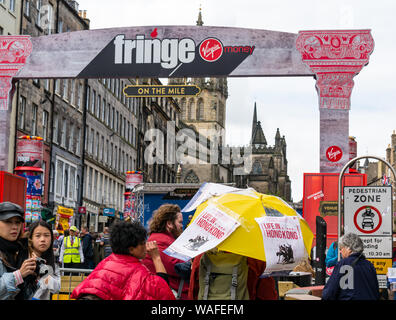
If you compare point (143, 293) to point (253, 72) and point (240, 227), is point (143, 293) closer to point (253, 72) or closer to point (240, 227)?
point (240, 227)

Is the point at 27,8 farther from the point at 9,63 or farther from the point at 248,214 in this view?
the point at 248,214

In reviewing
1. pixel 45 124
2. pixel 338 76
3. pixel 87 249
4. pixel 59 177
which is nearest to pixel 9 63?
pixel 87 249

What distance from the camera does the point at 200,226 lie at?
6.36 metres

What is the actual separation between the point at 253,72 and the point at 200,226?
14.2m

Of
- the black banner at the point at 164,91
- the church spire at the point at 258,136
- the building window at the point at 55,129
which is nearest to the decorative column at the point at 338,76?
the black banner at the point at 164,91

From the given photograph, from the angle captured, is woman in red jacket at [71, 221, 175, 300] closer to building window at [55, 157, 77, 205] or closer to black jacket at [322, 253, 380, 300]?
black jacket at [322, 253, 380, 300]

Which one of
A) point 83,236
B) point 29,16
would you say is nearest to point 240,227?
point 83,236

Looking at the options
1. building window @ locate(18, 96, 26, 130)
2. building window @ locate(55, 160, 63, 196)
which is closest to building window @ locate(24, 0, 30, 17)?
building window @ locate(18, 96, 26, 130)

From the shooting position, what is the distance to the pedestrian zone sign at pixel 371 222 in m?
9.89

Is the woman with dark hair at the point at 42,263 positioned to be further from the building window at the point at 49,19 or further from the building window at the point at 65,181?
the building window at the point at 65,181

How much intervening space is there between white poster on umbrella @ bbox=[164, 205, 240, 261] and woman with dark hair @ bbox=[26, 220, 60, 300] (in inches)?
37.3

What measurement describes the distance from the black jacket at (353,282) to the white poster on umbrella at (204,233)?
1.49 metres

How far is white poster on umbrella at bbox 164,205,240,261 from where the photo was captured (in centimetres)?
620

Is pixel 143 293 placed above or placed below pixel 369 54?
below
